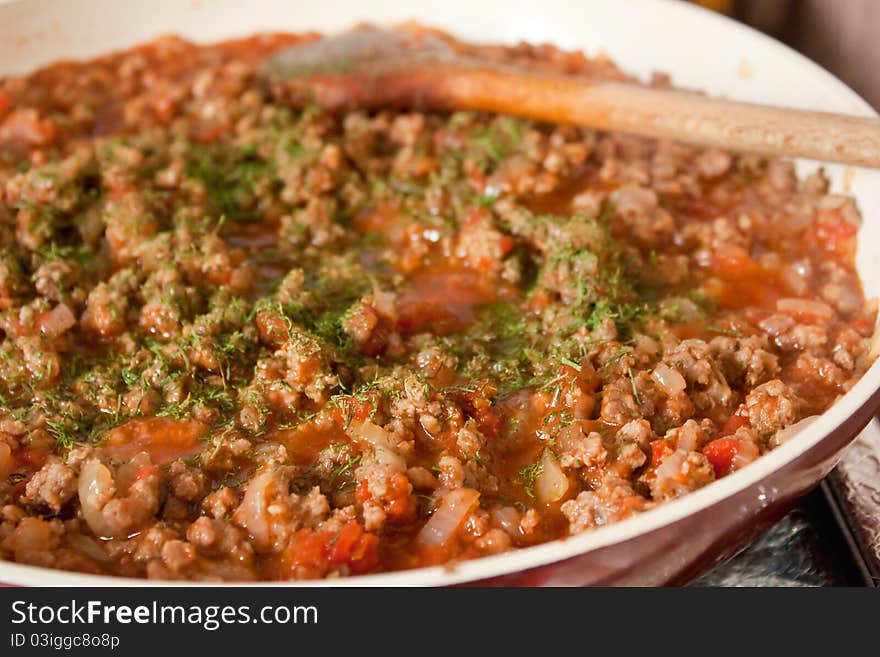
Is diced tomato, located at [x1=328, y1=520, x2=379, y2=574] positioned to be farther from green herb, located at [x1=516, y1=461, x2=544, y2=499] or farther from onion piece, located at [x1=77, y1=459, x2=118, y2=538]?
onion piece, located at [x1=77, y1=459, x2=118, y2=538]

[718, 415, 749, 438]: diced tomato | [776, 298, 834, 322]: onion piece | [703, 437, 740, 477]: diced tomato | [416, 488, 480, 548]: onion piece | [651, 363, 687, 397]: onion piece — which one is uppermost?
[776, 298, 834, 322]: onion piece

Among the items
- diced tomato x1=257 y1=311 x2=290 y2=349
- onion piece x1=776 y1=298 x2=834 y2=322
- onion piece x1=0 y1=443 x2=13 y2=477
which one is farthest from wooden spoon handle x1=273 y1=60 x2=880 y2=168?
onion piece x1=0 y1=443 x2=13 y2=477

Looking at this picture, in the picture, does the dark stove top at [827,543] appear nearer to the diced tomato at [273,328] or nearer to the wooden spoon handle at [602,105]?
the wooden spoon handle at [602,105]

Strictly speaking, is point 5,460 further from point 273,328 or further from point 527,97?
point 527,97

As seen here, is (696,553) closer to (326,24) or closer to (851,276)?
(851,276)

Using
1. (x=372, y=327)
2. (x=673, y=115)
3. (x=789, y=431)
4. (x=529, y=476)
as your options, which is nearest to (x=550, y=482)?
(x=529, y=476)

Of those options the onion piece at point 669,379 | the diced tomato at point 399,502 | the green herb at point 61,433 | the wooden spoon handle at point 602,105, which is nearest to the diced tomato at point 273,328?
the green herb at point 61,433
